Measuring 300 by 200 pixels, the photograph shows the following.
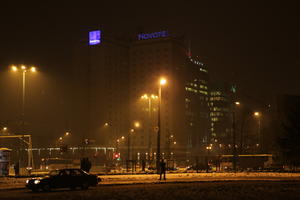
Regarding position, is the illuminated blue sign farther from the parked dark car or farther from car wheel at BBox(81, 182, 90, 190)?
car wheel at BBox(81, 182, 90, 190)

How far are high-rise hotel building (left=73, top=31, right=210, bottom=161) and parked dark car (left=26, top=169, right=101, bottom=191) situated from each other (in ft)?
470

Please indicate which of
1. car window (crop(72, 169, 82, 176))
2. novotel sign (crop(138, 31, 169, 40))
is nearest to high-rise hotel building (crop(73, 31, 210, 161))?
novotel sign (crop(138, 31, 169, 40))

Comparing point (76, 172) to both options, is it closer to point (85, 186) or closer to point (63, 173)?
point (63, 173)

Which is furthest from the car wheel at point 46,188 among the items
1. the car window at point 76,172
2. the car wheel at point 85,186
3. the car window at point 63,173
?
the car wheel at point 85,186

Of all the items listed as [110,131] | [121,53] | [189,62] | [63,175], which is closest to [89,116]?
[110,131]

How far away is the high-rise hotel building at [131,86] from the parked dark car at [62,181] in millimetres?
143191

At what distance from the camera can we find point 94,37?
592 feet

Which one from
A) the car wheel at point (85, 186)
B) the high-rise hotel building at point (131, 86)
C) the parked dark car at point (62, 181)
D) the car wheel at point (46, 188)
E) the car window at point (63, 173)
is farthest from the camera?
the high-rise hotel building at point (131, 86)

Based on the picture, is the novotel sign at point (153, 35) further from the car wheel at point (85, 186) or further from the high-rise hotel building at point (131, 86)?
the car wheel at point (85, 186)

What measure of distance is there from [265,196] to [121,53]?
164 metres

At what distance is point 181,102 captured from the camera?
597ft

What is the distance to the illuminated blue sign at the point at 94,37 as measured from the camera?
178712 mm

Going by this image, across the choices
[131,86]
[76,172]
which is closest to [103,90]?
[131,86]

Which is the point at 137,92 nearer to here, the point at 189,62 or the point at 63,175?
the point at 189,62
